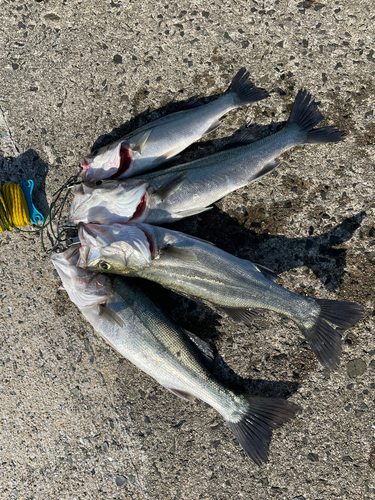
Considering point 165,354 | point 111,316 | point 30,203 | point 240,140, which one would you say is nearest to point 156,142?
point 240,140

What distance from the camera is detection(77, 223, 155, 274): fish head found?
9.78 feet

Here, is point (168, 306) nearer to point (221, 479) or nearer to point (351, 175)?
point (221, 479)

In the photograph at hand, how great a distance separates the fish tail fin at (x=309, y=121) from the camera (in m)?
3.45

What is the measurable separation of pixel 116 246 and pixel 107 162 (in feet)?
3.00

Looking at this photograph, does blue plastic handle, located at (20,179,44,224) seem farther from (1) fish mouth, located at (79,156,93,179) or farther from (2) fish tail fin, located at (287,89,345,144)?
(2) fish tail fin, located at (287,89,345,144)

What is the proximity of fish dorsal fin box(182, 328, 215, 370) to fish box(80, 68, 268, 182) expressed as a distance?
1743 millimetres

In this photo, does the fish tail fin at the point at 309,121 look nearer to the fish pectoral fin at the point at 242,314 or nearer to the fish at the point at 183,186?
the fish at the point at 183,186

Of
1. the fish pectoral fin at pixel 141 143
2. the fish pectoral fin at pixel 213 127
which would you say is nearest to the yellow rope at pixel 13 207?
the fish pectoral fin at pixel 141 143

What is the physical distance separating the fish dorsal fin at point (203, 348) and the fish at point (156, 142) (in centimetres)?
174

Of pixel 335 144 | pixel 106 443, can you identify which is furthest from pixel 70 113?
pixel 106 443

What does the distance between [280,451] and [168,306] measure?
1.86 m

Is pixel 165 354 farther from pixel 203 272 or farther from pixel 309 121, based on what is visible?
pixel 309 121

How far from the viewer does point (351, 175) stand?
3.56 m

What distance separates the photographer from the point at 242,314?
3.21 meters
